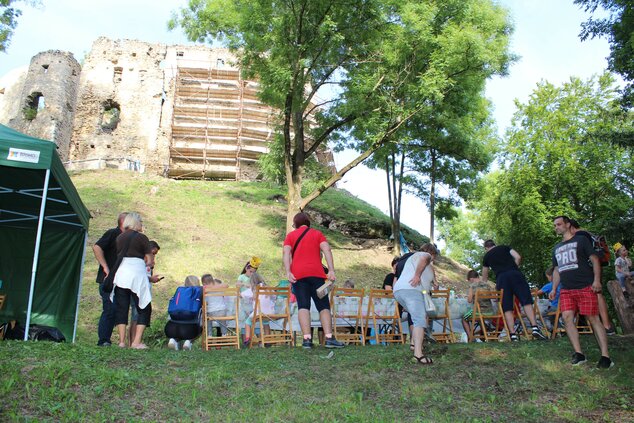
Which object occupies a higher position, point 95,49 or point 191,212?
point 95,49

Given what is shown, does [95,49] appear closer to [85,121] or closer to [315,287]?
[85,121]

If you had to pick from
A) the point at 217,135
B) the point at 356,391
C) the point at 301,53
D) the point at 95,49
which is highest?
the point at 95,49

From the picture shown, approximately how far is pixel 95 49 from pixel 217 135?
38.1 feet

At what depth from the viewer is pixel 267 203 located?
2628 centimetres

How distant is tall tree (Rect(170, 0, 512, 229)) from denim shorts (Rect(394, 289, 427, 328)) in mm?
9439

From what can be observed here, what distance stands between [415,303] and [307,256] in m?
1.52

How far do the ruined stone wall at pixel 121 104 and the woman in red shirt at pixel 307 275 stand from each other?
115 feet

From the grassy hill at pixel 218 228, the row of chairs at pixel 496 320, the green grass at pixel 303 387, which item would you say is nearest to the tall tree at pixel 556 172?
the grassy hill at pixel 218 228

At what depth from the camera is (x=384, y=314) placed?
951cm

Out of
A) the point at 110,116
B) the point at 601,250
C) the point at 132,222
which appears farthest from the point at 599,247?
the point at 110,116

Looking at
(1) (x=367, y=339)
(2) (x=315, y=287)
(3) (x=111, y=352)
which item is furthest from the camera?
(1) (x=367, y=339)

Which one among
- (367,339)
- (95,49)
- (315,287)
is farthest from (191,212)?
(95,49)

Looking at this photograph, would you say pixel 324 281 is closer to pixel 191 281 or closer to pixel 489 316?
pixel 191 281

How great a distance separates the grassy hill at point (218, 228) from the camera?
17016mm
